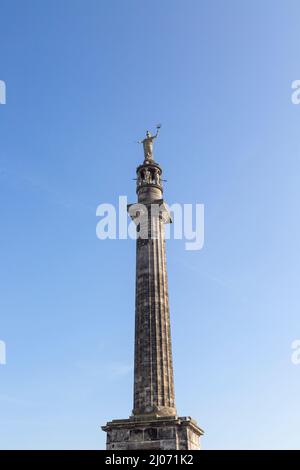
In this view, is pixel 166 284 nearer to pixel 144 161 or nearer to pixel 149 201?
pixel 149 201

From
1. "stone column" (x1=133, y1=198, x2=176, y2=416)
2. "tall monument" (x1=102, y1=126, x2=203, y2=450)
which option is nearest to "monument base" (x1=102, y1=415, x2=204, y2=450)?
"tall monument" (x1=102, y1=126, x2=203, y2=450)

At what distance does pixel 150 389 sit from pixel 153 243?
28.6ft

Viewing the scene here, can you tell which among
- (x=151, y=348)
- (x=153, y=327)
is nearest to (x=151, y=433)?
(x=151, y=348)

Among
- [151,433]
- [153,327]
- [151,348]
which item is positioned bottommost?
[151,433]

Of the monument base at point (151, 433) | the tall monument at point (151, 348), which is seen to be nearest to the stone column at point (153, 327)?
the tall monument at point (151, 348)

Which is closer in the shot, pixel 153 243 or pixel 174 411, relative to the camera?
pixel 174 411

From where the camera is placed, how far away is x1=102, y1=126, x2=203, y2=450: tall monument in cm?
2461

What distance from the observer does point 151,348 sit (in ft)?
89.1

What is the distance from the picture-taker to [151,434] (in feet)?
80.9

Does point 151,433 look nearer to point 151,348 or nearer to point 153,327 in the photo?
point 151,348

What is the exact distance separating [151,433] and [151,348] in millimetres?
4393
